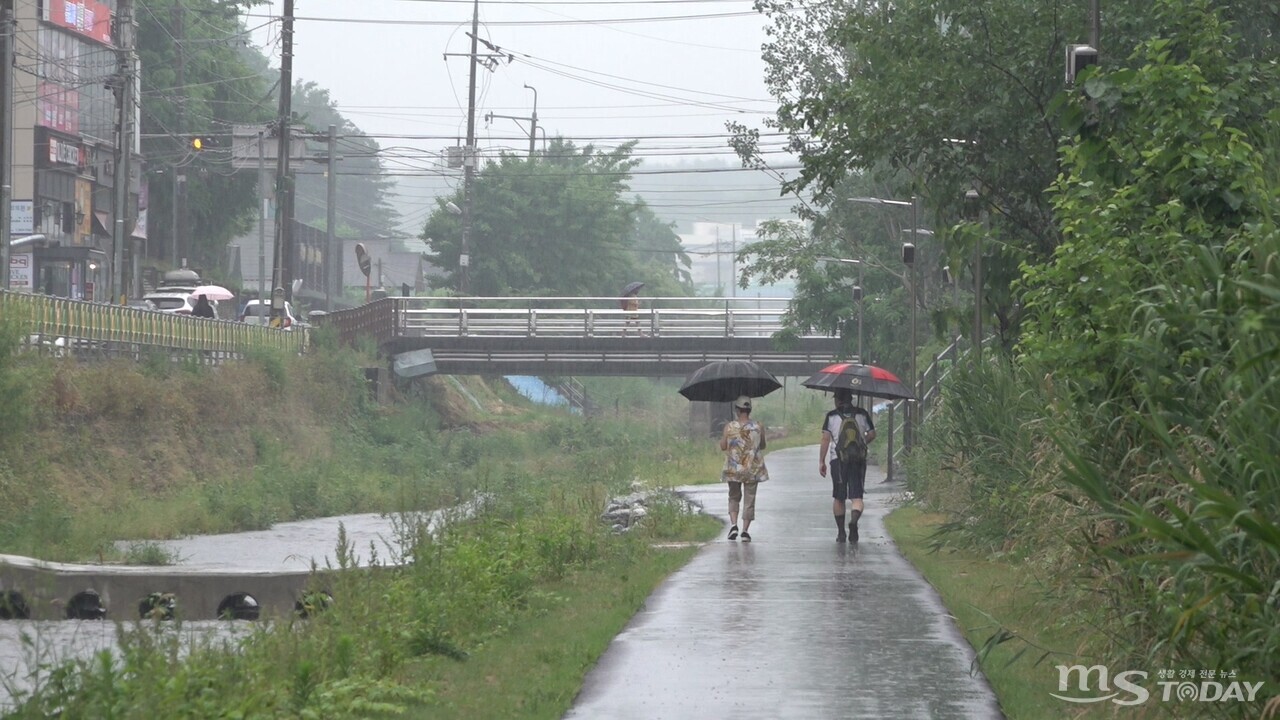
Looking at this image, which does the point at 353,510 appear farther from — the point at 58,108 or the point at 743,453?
the point at 58,108

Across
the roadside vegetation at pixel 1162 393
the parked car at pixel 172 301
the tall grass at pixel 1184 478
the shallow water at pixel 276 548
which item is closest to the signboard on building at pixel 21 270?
the parked car at pixel 172 301

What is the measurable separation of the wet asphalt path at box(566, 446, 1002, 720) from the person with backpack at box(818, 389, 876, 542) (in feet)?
5.86

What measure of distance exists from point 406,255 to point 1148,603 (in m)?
116

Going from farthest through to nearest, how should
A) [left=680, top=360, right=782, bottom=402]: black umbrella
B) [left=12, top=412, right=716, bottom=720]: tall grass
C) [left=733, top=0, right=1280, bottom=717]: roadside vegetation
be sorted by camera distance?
[left=680, top=360, right=782, bottom=402]: black umbrella < [left=12, top=412, right=716, bottom=720]: tall grass < [left=733, top=0, right=1280, bottom=717]: roadside vegetation

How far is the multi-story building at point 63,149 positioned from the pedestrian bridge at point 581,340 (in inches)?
352

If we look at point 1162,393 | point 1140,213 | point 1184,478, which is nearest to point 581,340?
point 1140,213

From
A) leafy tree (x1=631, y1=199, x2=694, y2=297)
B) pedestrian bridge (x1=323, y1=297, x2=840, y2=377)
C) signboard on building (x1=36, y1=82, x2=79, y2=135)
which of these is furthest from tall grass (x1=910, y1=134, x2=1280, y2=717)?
leafy tree (x1=631, y1=199, x2=694, y2=297)

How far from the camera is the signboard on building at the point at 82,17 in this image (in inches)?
2153

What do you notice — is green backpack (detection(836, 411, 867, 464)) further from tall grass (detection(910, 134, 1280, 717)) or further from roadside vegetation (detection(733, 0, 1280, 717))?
tall grass (detection(910, 134, 1280, 717))

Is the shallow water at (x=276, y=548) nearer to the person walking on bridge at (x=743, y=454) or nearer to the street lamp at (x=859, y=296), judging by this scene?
the person walking on bridge at (x=743, y=454)

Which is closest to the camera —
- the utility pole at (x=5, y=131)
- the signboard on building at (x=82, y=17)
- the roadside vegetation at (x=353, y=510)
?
the roadside vegetation at (x=353, y=510)

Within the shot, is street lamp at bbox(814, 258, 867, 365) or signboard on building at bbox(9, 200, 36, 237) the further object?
signboard on building at bbox(9, 200, 36, 237)

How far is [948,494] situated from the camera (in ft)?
70.8

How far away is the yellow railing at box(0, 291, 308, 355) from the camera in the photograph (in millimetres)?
32688
